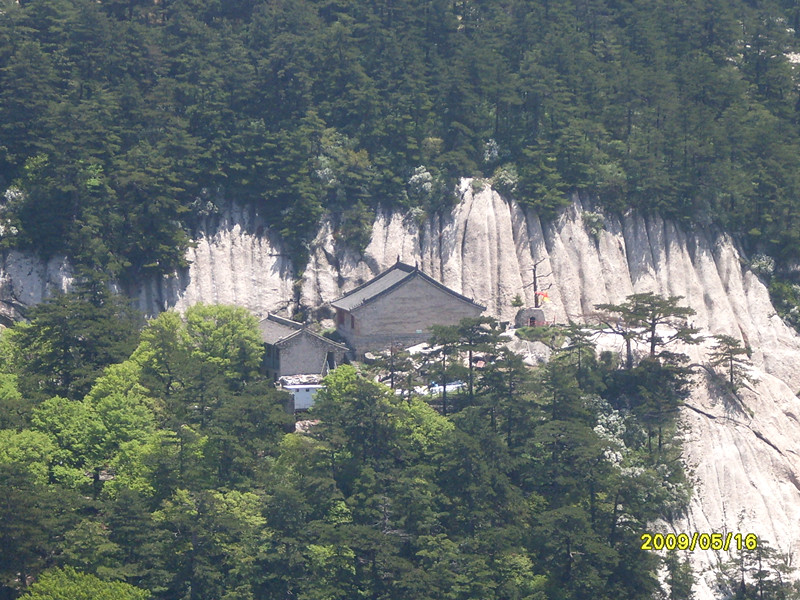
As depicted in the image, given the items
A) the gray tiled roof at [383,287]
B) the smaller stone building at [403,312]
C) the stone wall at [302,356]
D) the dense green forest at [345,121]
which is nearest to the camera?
the stone wall at [302,356]

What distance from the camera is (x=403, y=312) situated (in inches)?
2913

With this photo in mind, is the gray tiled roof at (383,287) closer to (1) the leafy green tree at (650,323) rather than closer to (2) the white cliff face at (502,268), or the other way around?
(2) the white cliff face at (502,268)

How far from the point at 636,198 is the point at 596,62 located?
10.3 m

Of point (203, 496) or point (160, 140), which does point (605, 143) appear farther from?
point (203, 496)

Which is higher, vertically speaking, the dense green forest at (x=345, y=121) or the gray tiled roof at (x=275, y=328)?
the dense green forest at (x=345, y=121)

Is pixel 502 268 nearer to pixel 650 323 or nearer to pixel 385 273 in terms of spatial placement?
pixel 385 273

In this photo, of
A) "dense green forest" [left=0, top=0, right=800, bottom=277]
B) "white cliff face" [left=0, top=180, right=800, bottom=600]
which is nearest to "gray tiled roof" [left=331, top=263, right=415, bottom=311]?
"white cliff face" [left=0, top=180, right=800, bottom=600]

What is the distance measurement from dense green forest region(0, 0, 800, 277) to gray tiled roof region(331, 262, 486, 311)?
4.16m

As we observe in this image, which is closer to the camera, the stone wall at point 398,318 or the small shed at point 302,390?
the small shed at point 302,390

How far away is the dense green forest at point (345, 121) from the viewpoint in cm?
7769

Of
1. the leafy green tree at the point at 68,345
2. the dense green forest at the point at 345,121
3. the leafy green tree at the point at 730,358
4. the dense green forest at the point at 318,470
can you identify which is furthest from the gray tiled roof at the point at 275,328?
the leafy green tree at the point at 730,358
